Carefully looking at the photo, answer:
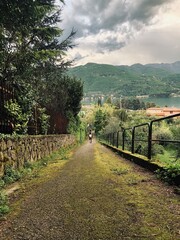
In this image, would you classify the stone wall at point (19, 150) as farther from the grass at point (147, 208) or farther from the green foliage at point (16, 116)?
the grass at point (147, 208)

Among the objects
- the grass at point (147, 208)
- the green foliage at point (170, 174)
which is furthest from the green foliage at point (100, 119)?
the grass at point (147, 208)

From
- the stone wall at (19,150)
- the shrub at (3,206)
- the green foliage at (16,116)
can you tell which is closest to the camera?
the shrub at (3,206)

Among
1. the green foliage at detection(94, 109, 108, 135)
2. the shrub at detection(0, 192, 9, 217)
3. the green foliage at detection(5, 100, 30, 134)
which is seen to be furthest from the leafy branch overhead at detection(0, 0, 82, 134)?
the green foliage at detection(94, 109, 108, 135)

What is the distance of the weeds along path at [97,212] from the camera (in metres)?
2.61

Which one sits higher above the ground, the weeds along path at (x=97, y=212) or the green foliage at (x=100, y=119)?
the green foliage at (x=100, y=119)

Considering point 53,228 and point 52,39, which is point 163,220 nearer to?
point 53,228

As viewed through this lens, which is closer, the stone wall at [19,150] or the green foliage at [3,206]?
the green foliage at [3,206]

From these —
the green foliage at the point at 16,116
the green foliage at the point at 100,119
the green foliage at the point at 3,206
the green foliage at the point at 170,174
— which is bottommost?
the green foliage at the point at 3,206

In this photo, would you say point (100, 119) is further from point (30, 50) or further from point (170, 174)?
point (170, 174)

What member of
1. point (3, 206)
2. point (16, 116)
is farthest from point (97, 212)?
point (16, 116)

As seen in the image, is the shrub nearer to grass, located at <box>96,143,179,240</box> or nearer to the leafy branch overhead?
grass, located at <box>96,143,179,240</box>

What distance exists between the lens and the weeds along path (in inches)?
103

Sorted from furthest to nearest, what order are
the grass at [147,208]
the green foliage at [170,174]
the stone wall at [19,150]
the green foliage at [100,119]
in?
the green foliage at [100,119] → the stone wall at [19,150] → the green foliage at [170,174] → the grass at [147,208]

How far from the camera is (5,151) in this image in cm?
587
